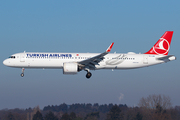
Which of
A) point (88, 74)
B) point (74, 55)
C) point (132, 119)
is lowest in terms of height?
point (132, 119)

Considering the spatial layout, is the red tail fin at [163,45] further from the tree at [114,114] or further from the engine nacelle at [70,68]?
the tree at [114,114]

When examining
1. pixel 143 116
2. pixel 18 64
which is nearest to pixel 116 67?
pixel 18 64

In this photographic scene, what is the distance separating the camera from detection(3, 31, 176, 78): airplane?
155 feet

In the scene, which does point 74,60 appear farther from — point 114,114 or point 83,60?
point 114,114

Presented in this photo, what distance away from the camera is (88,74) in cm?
4906

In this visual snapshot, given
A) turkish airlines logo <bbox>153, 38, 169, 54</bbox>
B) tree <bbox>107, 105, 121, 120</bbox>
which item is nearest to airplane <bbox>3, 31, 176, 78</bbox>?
turkish airlines logo <bbox>153, 38, 169, 54</bbox>

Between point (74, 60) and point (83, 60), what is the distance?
1923 millimetres

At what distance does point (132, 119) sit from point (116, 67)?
41.6 meters

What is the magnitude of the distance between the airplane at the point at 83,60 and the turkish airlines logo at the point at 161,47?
1.64 metres

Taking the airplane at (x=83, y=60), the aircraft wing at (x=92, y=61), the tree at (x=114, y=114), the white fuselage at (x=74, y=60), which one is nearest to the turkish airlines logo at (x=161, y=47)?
the airplane at (x=83, y=60)

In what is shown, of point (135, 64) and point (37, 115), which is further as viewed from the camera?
point (37, 115)

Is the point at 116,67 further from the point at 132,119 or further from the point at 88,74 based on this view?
the point at 132,119

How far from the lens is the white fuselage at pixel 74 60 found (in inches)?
1866

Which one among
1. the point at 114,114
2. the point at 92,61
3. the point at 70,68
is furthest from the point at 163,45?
the point at 114,114
